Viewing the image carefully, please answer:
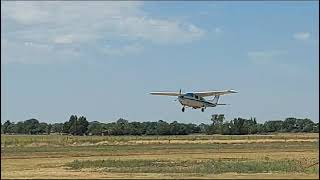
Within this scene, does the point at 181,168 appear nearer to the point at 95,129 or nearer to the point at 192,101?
the point at 192,101

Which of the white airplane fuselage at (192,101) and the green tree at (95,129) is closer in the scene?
the white airplane fuselage at (192,101)

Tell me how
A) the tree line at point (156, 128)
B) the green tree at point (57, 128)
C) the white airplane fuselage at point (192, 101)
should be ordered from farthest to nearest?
the green tree at point (57, 128) < the tree line at point (156, 128) < the white airplane fuselage at point (192, 101)

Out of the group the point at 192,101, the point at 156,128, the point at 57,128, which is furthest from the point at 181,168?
the point at 57,128

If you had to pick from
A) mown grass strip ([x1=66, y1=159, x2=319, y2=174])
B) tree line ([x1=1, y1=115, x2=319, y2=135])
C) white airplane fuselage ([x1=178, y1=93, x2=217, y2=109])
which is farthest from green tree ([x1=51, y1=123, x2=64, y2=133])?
mown grass strip ([x1=66, y1=159, x2=319, y2=174])

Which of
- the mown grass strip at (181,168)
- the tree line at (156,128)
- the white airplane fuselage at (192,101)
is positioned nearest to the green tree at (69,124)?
the tree line at (156,128)

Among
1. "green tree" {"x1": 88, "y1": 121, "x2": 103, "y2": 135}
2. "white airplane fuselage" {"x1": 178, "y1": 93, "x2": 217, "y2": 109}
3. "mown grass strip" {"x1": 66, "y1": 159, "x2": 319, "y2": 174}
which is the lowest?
"mown grass strip" {"x1": 66, "y1": 159, "x2": 319, "y2": 174}

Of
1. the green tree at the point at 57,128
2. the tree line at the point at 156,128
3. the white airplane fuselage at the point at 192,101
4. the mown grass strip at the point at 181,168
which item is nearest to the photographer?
the mown grass strip at the point at 181,168

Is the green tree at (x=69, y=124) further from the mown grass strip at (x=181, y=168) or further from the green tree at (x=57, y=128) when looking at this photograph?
the mown grass strip at (x=181, y=168)

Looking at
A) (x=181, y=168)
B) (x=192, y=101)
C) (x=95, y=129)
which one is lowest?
(x=181, y=168)

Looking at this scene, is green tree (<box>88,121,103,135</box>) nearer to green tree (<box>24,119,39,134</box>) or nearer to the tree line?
the tree line

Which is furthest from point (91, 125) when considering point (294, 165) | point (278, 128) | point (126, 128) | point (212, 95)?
point (294, 165)

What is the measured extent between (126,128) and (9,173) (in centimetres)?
12975

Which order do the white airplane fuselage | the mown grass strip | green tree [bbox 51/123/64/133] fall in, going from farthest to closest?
green tree [bbox 51/123/64/133]
the white airplane fuselage
the mown grass strip

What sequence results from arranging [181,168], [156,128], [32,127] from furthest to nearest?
[32,127] → [156,128] → [181,168]
